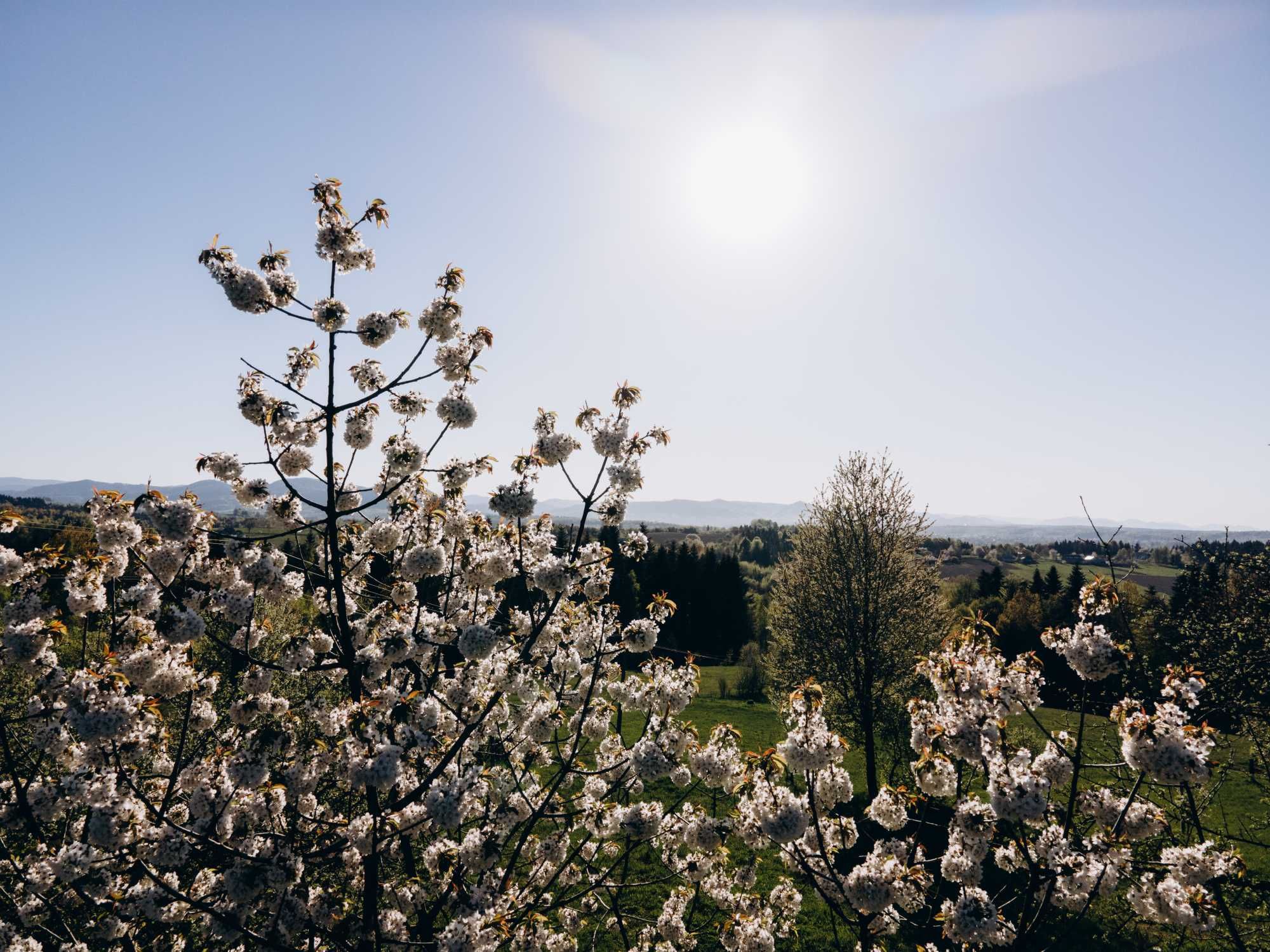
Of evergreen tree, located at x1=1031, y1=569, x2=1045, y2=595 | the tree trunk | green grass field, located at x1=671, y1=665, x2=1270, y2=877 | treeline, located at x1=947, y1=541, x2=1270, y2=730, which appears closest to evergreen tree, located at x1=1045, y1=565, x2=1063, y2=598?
evergreen tree, located at x1=1031, y1=569, x2=1045, y2=595

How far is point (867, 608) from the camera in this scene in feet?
62.5

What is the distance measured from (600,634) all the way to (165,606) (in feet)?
15.8

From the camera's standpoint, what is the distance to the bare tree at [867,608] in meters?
19.2

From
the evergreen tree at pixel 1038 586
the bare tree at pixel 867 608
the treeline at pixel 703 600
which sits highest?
the bare tree at pixel 867 608

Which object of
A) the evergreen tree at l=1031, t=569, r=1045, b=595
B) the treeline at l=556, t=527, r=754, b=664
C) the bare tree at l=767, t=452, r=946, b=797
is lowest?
the treeline at l=556, t=527, r=754, b=664

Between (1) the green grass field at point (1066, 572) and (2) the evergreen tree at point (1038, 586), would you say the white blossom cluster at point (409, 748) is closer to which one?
(2) the evergreen tree at point (1038, 586)

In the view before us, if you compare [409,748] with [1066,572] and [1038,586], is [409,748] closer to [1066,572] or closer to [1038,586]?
[1038,586]

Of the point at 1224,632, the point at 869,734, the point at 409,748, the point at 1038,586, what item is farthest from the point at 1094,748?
the point at 1038,586

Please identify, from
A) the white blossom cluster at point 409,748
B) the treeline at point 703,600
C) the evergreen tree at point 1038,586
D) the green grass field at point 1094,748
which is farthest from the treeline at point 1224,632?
the treeline at point 703,600

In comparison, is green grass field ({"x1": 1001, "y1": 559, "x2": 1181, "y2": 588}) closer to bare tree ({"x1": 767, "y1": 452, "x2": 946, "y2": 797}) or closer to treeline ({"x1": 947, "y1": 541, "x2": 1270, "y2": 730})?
bare tree ({"x1": 767, "y1": 452, "x2": 946, "y2": 797})

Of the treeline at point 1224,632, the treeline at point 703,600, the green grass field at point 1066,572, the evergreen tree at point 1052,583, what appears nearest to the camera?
the treeline at point 1224,632

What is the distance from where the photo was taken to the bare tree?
19.2 m

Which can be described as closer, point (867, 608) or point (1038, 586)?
point (867, 608)

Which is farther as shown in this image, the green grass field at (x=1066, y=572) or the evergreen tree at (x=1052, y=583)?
the green grass field at (x=1066, y=572)
